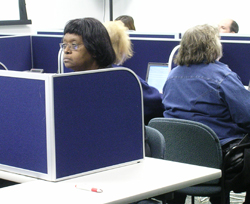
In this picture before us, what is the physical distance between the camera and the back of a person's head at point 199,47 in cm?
223

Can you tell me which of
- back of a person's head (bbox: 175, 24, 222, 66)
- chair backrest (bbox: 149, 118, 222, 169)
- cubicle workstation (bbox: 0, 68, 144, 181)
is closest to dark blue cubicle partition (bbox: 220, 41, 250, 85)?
back of a person's head (bbox: 175, 24, 222, 66)

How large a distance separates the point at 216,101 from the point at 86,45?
696mm

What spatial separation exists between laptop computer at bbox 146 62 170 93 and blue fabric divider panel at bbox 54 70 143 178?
1.82m

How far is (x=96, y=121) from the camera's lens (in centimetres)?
136

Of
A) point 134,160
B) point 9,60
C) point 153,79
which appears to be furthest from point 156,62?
point 134,160

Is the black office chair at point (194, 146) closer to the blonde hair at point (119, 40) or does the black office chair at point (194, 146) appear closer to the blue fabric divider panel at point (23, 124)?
the blonde hair at point (119, 40)

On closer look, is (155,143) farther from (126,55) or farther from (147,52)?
(147,52)

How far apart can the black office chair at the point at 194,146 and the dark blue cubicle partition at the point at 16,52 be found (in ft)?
7.72

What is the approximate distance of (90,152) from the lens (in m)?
1.35

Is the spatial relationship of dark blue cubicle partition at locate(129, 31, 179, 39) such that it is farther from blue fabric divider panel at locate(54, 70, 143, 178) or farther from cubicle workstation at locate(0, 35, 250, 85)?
blue fabric divider panel at locate(54, 70, 143, 178)

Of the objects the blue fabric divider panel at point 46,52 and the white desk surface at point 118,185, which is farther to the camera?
the blue fabric divider panel at point 46,52

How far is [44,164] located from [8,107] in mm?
215

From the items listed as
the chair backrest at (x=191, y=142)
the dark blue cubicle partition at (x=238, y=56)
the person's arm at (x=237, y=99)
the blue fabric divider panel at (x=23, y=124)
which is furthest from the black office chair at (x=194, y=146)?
the dark blue cubicle partition at (x=238, y=56)

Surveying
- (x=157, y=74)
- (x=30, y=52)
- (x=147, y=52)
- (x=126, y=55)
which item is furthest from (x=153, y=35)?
(x=126, y=55)
